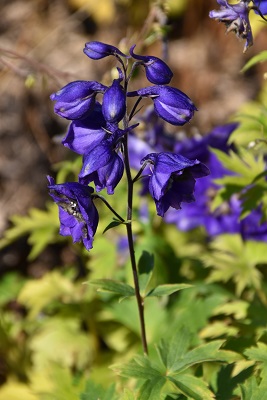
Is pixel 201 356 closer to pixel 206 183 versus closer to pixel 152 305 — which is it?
pixel 152 305

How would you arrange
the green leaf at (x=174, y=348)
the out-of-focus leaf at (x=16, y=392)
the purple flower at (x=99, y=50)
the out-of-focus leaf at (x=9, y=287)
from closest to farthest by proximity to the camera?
the purple flower at (x=99, y=50) < the green leaf at (x=174, y=348) < the out-of-focus leaf at (x=16, y=392) < the out-of-focus leaf at (x=9, y=287)

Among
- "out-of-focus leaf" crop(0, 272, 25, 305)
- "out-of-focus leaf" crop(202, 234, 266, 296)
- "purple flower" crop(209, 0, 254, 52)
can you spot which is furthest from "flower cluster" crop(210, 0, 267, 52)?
"out-of-focus leaf" crop(0, 272, 25, 305)

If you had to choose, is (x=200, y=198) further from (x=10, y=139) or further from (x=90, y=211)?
(x=10, y=139)

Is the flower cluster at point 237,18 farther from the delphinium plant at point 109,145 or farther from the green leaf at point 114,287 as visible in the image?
the green leaf at point 114,287

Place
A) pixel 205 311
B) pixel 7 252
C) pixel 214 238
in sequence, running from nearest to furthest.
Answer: pixel 205 311 < pixel 214 238 < pixel 7 252

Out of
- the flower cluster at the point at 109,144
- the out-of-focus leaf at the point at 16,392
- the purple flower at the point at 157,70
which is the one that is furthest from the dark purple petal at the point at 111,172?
the out-of-focus leaf at the point at 16,392

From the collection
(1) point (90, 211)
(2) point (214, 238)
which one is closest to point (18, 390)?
(2) point (214, 238)

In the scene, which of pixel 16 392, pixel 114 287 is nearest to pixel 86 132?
pixel 114 287

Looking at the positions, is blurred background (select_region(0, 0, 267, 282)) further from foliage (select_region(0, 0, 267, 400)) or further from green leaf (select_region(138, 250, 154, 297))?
green leaf (select_region(138, 250, 154, 297))
